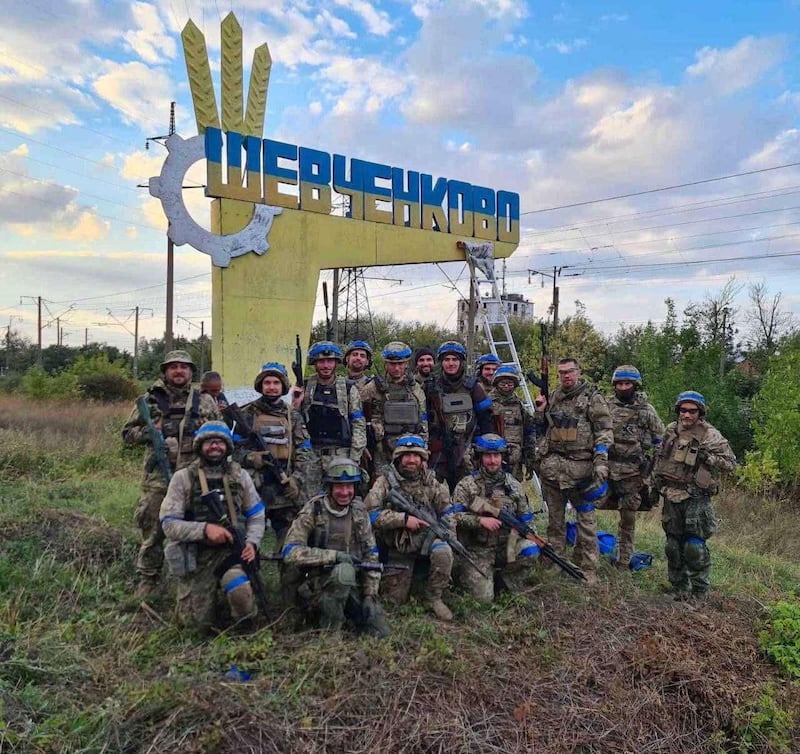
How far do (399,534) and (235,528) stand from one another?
1370 millimetres

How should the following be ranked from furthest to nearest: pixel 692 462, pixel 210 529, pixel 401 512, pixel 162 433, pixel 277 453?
pixel 692 462 < pixel 277 453 < pixel 162 433 < pixel 401 512 < pixel 210 529

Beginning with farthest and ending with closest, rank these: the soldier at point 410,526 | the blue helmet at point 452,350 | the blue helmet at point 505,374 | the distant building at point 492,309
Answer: the distant building at point 492,309 < the blue helmet at point 505,374 < the blue helmet at point 452,350 < the soldier at point 410,526

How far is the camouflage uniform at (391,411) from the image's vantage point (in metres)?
5.95

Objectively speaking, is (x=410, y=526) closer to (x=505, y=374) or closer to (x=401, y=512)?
(x=401, y=512)

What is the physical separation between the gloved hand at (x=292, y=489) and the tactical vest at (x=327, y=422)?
17.8 inches

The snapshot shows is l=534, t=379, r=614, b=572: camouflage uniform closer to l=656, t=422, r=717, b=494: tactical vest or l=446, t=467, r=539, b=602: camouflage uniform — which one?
l=656, t=422, r=717, b=494: tactical vest

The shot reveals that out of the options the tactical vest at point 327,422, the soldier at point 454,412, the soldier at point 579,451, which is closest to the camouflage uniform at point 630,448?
the soldier at point 579,451

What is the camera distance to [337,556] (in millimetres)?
4504

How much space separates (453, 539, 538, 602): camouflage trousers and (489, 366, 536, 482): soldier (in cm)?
126

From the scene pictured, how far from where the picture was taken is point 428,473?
5.41 metres

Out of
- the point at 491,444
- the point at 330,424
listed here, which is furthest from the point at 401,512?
the point at 330,424

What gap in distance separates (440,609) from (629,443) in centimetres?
303

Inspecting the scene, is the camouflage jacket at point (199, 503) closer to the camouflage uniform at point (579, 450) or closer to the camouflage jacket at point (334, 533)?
the camouflage jacket at point (334, 533)

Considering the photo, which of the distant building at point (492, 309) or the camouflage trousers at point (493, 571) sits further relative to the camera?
the distant building at point (492, 309)
